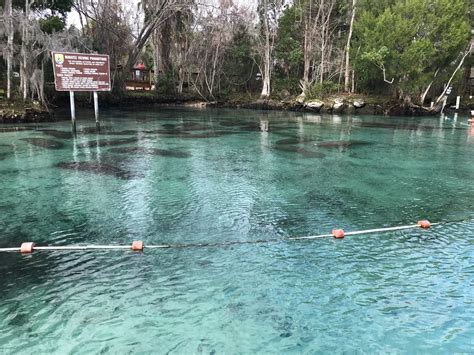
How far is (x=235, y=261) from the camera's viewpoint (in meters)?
5.92

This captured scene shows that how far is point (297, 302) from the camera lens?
16.0 ft

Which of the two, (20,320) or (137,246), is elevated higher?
(137,246)

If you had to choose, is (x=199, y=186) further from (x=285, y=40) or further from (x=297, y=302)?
(x=285, y=40)

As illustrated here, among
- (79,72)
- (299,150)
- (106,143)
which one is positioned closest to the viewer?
(299,150)

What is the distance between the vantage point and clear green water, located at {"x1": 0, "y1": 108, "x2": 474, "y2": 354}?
14.0 ft

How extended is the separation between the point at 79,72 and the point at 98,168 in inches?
346

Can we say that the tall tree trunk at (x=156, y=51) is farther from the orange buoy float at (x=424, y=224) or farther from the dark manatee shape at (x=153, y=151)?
the orange buoy float at (x=424, y=224)

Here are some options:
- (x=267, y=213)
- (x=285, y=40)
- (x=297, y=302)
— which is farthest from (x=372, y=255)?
(x=285, y=40)

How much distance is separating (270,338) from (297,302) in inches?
30.7

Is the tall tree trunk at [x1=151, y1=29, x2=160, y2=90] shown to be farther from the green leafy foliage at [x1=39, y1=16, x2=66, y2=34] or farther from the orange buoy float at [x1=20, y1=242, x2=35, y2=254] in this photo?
the orange buoy float at [x1=20, y1=242, x2=35, y2=254]

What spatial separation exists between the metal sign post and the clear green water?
20.9 ft

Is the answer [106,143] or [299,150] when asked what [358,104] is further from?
[106,143]

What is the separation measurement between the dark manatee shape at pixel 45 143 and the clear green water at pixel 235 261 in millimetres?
2531

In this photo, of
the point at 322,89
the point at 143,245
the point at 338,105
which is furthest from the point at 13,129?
the point at 322,89
